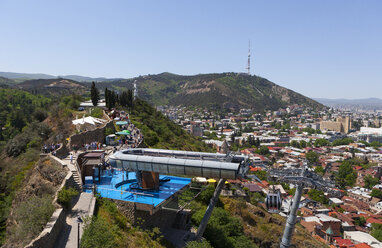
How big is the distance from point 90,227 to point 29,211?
9.09 ft

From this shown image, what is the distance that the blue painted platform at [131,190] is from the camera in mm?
12453

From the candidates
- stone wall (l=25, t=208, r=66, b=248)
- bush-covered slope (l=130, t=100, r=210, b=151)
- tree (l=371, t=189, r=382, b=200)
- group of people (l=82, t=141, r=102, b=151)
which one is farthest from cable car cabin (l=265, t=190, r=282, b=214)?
tree (l=371, t=189, r=382, b=200)

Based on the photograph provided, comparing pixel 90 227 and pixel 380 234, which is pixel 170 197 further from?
pixel 380 234

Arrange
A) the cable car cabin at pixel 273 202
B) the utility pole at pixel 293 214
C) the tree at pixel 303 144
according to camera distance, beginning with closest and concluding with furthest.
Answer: the utility pole at pixel 293 214
the cable car cabin at pixel 273 202
the tree at pixel 303 144

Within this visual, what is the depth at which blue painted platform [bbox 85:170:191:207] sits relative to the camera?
40.9 feet

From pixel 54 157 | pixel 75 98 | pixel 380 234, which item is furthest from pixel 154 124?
pixel 380 234

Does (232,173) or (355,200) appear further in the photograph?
(355,200)

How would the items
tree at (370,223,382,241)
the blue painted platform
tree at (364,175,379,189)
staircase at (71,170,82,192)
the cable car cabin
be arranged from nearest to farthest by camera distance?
1. the cable car cabin
2. the blue painted platform
3. staircase at (71,170,82,192)
4. tree at (370,223,382,241)
5. tree at (364,175,379,189)

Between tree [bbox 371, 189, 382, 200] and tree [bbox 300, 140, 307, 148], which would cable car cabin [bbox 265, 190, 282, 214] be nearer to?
tree [bbox 371, 189, 382, 200]

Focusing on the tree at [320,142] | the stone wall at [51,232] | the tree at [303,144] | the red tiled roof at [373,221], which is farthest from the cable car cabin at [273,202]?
the tree at [320,142]

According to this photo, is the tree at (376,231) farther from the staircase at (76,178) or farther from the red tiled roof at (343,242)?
the staircase at (76,178)

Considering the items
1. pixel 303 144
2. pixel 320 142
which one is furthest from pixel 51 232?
pixel 320 142

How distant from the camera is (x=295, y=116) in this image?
178 metres

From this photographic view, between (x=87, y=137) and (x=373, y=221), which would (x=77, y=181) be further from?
(x=373, y=221)
